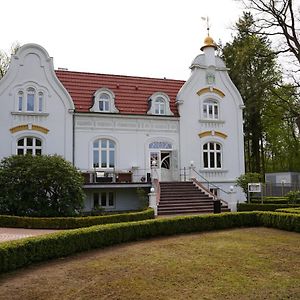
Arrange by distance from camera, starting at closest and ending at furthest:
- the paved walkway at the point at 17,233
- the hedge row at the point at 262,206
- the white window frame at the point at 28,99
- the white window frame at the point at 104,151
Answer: the paved walkway at the point at 17,233 < the hedge row at the point at 262,206 < the white window frame at the point at 28,99 < the white window frame at the point at 104,151

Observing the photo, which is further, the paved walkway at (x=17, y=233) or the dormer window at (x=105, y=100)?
the dormer window at (x=105, y=100)

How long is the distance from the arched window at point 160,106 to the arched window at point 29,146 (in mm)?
8391

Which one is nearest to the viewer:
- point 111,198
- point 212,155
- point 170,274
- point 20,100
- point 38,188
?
point 170,274

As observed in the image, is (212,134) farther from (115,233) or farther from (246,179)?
(115,233)

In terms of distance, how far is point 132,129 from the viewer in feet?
89.0

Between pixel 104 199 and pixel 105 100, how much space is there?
267 inches

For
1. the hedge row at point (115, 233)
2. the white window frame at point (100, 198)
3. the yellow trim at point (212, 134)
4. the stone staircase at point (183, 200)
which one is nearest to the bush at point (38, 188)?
the stone staircase at point (183, 200)

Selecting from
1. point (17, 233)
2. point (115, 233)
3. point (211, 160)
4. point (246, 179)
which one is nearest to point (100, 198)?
point (211, 160)

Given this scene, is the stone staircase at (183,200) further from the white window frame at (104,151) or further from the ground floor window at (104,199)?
the white window frame at (104,151)

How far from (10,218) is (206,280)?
11.3 metres

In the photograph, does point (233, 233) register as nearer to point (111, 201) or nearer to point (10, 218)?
point (10, 218)

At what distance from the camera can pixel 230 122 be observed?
2978 centimetres

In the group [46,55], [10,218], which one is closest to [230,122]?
[46,55]

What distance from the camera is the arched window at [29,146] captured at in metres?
25.1
